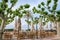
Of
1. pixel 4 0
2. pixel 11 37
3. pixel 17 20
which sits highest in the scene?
pixel 4 0

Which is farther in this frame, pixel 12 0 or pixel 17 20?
pixel 17 20

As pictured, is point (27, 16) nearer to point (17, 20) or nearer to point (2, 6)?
point (17, 20)

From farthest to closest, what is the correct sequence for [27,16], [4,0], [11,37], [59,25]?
1. [27,16]
2. [59,25]
3. [11,37]
4. [4,0]

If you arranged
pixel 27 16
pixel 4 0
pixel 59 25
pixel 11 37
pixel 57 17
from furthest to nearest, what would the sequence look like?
pixel 27 16 < pixel 57 17 < pixel 59 25 < pixel 11 37 < pixel 4 0

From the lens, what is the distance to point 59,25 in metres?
17.2

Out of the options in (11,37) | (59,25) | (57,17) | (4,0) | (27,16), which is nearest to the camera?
(4,0)

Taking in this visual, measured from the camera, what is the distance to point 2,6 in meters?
11.1

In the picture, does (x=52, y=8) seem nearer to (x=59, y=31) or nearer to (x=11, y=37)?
(x=59, y=31)

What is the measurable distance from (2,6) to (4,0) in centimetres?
45

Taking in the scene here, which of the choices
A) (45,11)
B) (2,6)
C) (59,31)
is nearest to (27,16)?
(45,11)

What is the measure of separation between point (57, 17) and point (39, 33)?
544cm

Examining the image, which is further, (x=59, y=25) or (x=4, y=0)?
(x=59, y=25)

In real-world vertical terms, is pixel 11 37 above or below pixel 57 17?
below

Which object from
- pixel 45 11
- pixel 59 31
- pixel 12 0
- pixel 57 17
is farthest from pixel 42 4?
pixel 12 0
